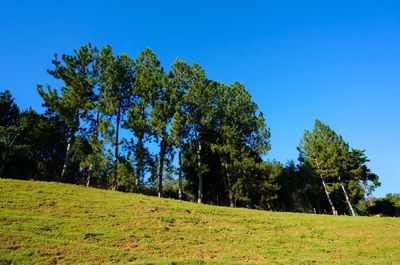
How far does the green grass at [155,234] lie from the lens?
13.2 metres

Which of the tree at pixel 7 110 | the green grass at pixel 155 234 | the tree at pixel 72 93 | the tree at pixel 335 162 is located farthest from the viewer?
the tree at pixel 7 110

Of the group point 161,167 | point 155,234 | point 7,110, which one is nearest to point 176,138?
point 161,167

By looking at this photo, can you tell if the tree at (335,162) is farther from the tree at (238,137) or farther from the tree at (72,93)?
the tree at (72,93)

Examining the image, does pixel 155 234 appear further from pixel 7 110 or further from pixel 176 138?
pixel 7 110

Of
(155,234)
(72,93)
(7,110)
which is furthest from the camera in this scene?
(7,110)

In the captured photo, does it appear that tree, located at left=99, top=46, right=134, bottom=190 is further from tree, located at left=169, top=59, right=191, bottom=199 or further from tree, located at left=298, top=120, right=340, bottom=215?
tree, located at left=298, top=120, right=340, bottom=215

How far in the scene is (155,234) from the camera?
55.8 ft

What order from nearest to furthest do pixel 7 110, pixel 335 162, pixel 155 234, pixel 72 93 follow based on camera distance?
pixel 155 234 → pixel 72 93 → pixel 335 162 → pixel 7 110

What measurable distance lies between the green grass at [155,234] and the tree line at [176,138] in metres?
8.73

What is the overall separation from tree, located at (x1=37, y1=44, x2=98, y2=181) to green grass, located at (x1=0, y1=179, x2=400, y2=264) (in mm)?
8518

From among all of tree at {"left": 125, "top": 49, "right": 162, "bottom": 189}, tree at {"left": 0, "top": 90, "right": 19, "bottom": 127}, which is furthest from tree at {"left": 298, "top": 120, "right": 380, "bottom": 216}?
tree at {"left": 0, "top": 90, "right": 19, "bottom": 127}

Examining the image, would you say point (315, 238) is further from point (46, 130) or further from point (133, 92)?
point (46, 130)

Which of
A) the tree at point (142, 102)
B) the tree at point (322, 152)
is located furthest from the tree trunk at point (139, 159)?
the tree at point (322, 152)

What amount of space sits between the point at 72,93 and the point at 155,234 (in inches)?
852
